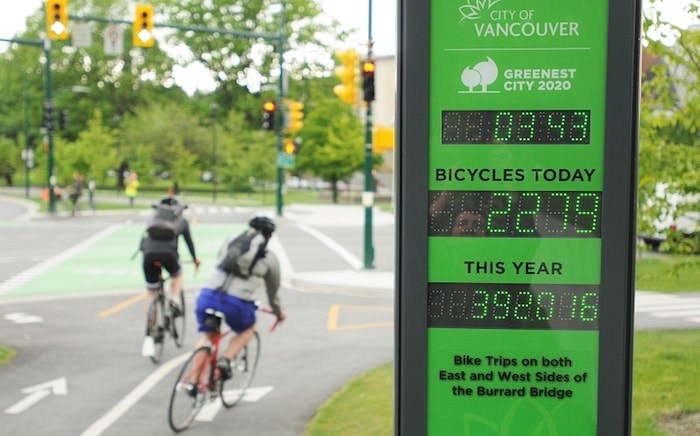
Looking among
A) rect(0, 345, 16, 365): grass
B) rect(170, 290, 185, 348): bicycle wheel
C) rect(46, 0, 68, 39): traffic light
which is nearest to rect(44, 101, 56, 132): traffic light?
rect(46, 0, 68, 39): traffic light

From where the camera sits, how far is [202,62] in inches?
2872

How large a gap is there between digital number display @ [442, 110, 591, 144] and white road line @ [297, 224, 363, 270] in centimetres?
1628

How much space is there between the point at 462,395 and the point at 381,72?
9012 centimetres

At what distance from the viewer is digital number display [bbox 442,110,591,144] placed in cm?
409

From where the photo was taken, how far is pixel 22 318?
1346cm

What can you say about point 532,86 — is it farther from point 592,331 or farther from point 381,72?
point 381,72

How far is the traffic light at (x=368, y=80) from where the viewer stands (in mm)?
18906

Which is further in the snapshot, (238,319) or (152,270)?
(152,270)

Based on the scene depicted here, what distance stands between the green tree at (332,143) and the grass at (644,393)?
45271mm

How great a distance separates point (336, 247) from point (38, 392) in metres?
17.4

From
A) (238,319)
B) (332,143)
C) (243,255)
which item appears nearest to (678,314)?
(238,319)

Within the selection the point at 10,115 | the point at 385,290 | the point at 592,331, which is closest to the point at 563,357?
the point at 592,331

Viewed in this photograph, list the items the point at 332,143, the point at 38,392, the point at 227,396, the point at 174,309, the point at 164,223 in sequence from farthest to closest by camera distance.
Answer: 1. the point at 332,143
2. the point at 174,309
3. the point at 164,223
4. the point at 38,392
5. the point at 227,396

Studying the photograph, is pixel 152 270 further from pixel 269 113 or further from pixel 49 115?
pixel 49 115
